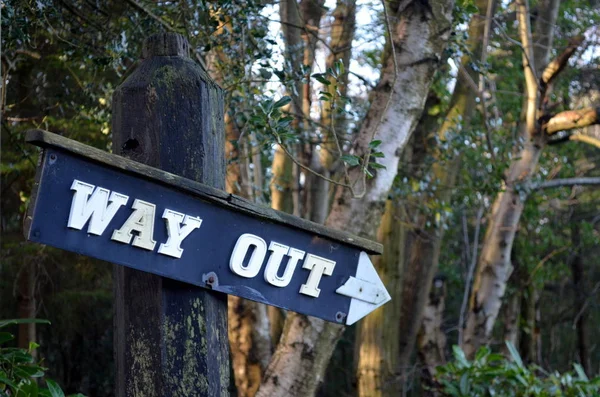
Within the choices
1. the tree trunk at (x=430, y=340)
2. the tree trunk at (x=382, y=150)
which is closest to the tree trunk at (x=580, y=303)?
the tree trunk at (x=430, y=340)

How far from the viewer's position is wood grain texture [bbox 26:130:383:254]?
1.66m

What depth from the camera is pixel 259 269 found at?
77.5 inches

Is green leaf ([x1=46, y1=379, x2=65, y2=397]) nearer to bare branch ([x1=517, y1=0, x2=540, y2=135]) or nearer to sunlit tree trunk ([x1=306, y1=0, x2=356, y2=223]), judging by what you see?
sunlit tree trunk ([x1=306, y1=0, x2=356, y2=223])

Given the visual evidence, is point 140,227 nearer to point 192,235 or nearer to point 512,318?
point 192,235

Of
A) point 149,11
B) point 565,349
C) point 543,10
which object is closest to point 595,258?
point 565,349

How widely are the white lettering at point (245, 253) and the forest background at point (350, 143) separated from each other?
0.95 m

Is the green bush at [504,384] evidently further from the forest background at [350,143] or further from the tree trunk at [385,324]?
the tree trunk at [385,324]

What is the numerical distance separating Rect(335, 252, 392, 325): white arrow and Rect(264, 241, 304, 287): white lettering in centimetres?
17

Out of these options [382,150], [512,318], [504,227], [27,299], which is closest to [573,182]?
[504,227]

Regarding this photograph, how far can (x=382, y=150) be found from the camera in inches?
172

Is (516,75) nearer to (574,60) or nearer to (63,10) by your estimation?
(574,60)

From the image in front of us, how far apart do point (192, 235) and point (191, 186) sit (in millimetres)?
120

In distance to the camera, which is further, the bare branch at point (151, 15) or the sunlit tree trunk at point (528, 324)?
the sunlit tree trunk at point (528, 324)

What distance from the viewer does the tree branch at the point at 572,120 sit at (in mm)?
6512
